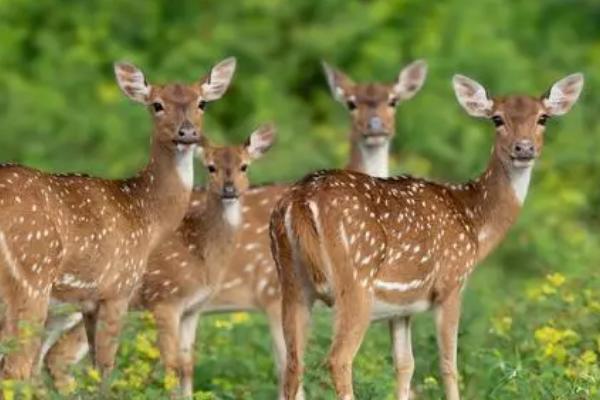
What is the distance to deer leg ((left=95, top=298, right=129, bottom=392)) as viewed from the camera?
12656mm

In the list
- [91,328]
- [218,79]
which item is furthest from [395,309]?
[218,79]

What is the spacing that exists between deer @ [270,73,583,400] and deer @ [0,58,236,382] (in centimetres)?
110

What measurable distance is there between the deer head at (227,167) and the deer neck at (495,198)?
1376mm

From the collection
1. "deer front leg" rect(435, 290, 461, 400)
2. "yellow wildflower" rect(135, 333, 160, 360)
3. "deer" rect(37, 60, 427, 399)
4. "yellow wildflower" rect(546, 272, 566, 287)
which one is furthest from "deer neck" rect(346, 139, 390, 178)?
"deer front leg" rect(435, 290, 461, 400)

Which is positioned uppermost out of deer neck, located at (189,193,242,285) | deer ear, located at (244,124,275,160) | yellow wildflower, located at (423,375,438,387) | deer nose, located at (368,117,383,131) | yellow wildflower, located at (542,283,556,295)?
deer nose, located at (368,117,383,131)

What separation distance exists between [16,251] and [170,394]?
108 cm

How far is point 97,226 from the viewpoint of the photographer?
42.0 ft

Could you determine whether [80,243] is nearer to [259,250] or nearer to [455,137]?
[259,250]

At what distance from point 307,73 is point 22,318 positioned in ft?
31.1

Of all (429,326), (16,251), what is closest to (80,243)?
(16,251)

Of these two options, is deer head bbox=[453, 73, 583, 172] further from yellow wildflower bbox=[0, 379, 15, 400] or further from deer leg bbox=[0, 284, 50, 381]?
yellow wildflower bbox=[0, 379, 15, 400]

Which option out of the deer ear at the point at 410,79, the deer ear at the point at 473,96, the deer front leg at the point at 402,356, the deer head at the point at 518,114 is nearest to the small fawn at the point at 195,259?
the deer ear at the point at 473,96

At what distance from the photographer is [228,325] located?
13.6 meters

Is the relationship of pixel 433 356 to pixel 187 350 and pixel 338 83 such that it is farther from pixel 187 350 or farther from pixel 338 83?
pixel 338 83
